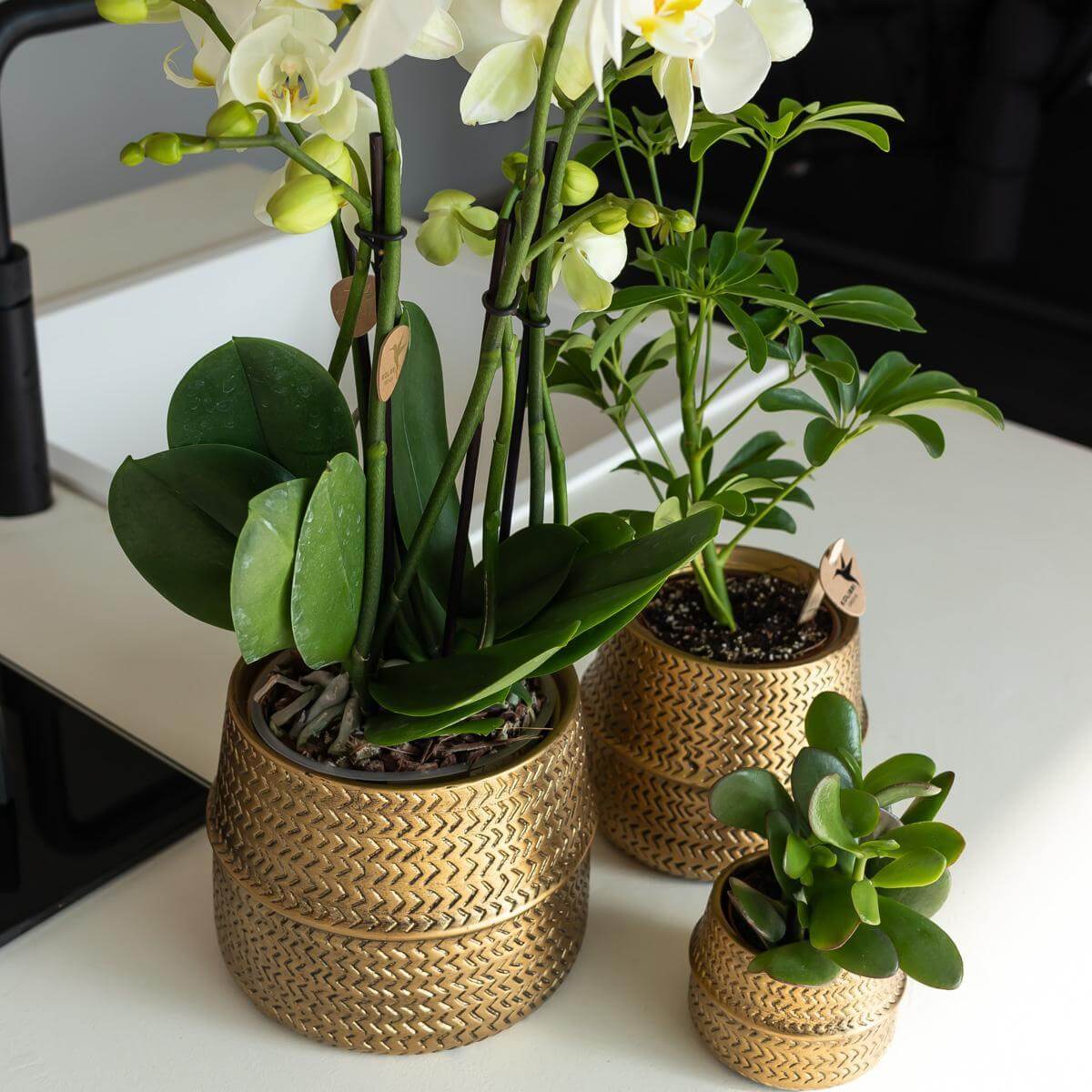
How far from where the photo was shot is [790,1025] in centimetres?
65

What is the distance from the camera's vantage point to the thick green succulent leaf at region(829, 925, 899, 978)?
593mm

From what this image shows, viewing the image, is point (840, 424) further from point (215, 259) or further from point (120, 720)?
point (215, 259)

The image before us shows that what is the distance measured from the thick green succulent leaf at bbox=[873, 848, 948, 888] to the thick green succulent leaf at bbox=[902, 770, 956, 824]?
Answer: 0.04 meters

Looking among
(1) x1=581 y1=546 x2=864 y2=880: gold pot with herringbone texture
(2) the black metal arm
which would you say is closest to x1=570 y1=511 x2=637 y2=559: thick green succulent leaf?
(1) x1=581 y1=546 x2=864 y2=880: gold pot with herringbone texture

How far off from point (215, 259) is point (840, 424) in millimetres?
986

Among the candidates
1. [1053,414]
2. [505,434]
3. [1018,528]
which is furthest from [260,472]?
[1053,414]

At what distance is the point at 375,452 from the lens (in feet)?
1.91

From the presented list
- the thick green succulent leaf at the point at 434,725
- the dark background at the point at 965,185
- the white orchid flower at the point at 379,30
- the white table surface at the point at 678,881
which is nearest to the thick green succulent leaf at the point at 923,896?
the white table surface at the point at 678,881

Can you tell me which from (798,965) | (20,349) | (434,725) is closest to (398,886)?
(434,725)

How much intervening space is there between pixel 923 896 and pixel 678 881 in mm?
188

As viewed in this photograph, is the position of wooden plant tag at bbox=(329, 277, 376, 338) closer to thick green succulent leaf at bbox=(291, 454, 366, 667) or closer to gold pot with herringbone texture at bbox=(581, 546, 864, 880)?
thick green succulent leaf at bbox=(291, 454, 366, 667)

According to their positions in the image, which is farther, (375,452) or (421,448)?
(421,448)

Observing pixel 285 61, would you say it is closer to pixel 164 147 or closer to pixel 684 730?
pixel 164 147

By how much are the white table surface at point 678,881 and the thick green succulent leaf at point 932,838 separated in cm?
14
